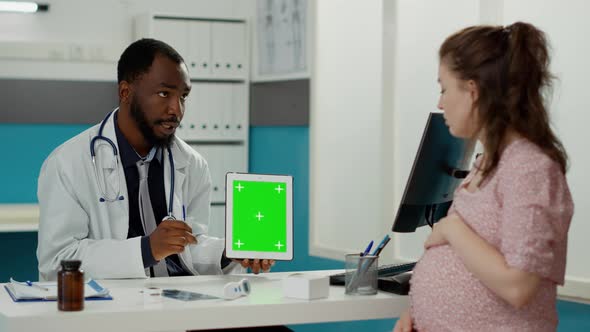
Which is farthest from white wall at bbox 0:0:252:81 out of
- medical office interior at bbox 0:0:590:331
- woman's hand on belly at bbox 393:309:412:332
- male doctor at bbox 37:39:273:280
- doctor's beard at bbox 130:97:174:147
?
woman's hand on belly at bbox 393:309:412:332

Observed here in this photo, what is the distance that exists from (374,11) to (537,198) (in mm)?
2635

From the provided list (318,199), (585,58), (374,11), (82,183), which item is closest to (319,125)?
(318,199)

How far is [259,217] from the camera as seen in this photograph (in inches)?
88.2

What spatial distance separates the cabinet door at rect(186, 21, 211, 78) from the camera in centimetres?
507

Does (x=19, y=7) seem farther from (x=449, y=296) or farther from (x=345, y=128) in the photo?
(x=449, y=296)

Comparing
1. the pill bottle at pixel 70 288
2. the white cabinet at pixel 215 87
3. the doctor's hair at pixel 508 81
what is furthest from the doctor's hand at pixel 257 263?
the white cabinet at pixel 215 87

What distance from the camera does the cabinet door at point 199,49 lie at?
5074mm

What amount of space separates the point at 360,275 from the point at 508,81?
0.64 m

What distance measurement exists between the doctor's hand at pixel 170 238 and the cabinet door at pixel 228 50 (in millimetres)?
2977

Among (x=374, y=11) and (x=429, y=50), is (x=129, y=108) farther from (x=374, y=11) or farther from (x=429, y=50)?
(x=374, y=11)

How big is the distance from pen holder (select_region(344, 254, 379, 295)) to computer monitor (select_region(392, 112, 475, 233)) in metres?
0.15

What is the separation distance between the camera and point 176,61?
2652mm

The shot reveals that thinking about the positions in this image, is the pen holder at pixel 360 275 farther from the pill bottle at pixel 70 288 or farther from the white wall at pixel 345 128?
the white wall at pixel 345 128

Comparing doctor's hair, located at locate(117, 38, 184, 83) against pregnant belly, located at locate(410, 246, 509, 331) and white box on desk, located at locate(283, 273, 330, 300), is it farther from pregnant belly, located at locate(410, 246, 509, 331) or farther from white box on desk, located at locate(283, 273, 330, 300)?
pregnant belly, located at locate(410, 246, 509, 331)
